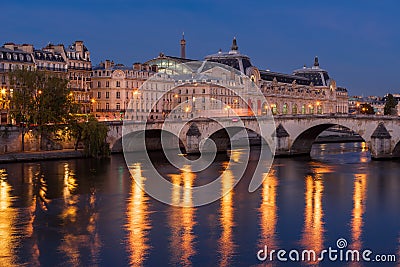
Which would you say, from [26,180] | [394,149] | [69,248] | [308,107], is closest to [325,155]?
[394,149]

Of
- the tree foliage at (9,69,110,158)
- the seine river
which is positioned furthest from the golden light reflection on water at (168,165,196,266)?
the tree foliage at (9,69,110,158)

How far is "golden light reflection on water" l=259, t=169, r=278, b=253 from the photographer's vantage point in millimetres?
26516

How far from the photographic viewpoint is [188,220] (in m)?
30.0

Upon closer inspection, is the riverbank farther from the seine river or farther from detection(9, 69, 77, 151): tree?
the seine river

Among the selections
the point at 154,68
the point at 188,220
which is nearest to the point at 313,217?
→ the point at 188,220

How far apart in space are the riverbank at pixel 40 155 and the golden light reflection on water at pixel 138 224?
15352 mm

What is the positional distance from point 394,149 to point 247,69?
51088mm

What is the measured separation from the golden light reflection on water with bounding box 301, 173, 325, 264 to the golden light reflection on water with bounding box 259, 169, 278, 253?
1276 millimetres

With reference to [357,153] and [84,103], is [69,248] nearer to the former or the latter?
[357,153]

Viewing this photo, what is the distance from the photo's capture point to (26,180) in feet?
139

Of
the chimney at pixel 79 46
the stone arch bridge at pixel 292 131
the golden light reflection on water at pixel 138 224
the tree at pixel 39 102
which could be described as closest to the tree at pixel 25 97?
the tree at pixel 39 102

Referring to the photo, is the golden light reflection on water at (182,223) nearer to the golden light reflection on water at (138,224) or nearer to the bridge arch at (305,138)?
the golden light reflection on water at (138,224)

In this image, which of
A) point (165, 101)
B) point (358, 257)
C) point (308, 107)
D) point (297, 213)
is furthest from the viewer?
point (308, 107)

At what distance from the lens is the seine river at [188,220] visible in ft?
80.2
